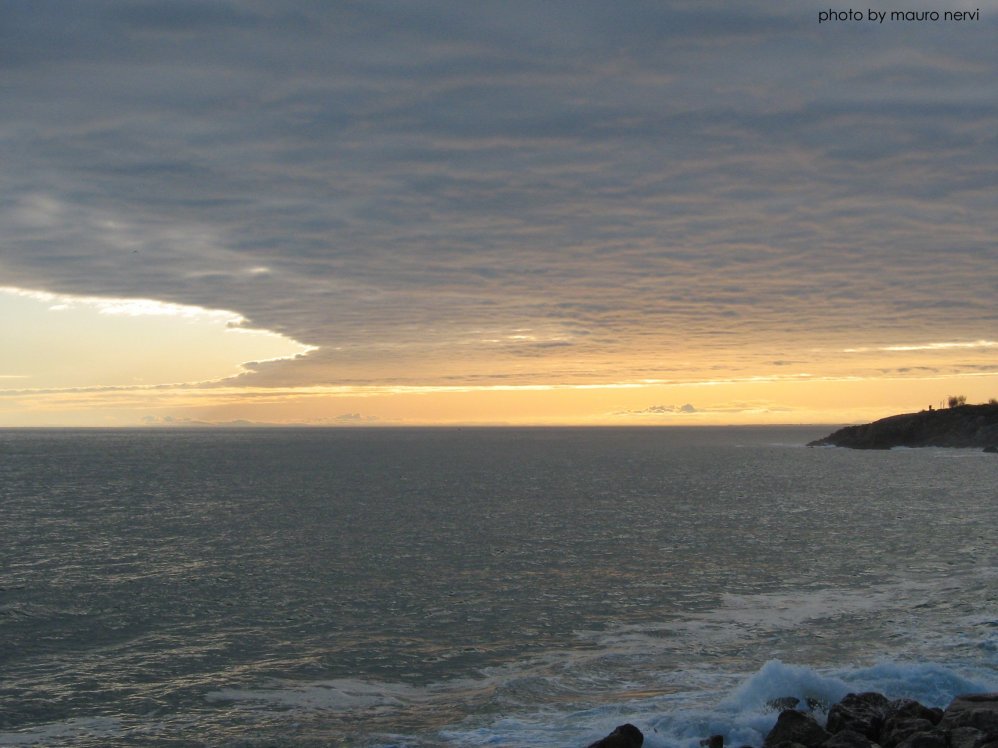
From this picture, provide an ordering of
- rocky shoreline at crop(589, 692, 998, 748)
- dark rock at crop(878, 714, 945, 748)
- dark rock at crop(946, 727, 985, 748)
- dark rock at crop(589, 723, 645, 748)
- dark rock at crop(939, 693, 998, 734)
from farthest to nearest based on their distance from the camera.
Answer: dark rock at crop(878, 714, 945, 748), dark rock at crop(939, 693, 998, 734), dark rock at crop(589, 723, 645, 748), rocky shoreline at crop(589, 692, 998, 748), dark rock at crop(946, 727, 985, 748)

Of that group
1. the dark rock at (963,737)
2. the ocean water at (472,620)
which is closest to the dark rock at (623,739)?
the ocean water at (472,620)

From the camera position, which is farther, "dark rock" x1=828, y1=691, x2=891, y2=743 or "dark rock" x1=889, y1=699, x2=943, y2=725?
"dark rock" x1=889, y1=699, x2=943, y2=725

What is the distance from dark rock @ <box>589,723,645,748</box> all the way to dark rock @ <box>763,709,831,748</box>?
2.93m

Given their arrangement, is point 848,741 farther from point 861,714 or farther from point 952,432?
point 952,432

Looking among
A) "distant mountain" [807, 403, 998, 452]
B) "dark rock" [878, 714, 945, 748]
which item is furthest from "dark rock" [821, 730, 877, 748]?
"distant mountain" [807, 403, 998, 452]

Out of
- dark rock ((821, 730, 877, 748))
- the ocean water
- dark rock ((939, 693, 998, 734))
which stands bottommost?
the ocean water

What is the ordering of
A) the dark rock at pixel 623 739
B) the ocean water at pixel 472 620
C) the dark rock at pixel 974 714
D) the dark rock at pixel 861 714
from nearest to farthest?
the dark rock at pixel 623 739
the dark rock at pixel 974 714
the dark rock at pixel 861 714
the ocean water at pixel 472 620

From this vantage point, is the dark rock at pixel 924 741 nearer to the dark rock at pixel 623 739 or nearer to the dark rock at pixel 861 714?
the dark rock at pixel 861 714

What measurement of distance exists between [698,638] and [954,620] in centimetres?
924

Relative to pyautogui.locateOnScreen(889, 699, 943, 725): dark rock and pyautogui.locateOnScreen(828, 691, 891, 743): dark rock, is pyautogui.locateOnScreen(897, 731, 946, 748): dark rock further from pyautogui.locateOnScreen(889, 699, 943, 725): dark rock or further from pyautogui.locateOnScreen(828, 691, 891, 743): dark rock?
pyautogui.locateOnScreen(889, 699, 943, 725): dark rock

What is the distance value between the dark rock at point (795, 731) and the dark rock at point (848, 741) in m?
0.42

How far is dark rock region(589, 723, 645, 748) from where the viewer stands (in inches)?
701

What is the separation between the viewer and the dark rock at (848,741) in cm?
1791

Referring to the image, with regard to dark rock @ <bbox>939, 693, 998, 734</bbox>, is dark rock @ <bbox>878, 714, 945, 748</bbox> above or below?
below
